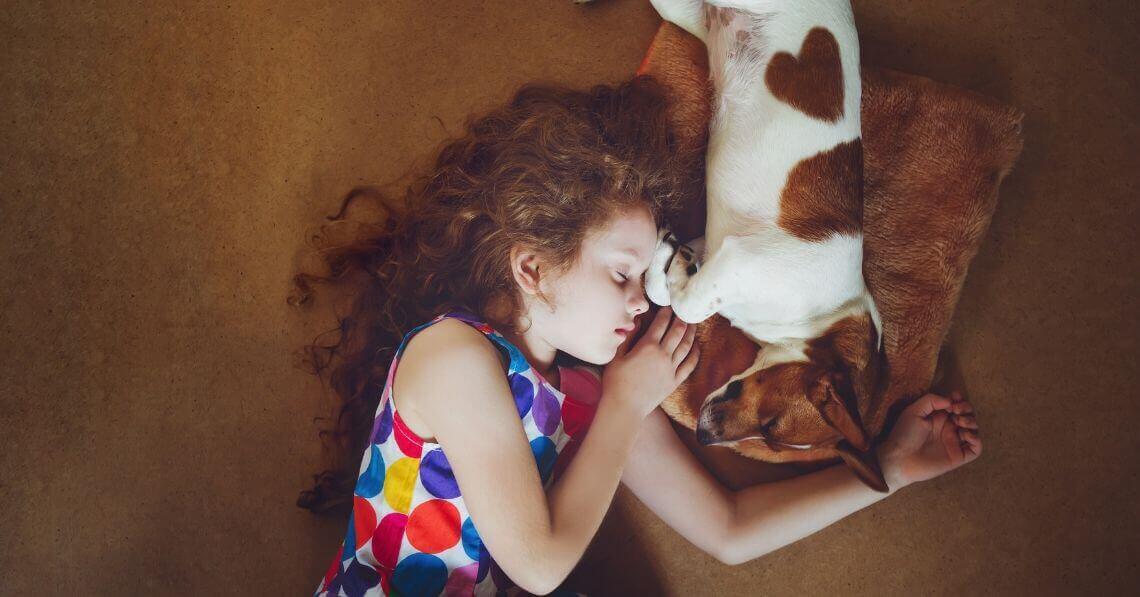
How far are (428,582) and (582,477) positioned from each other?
51 centimetres

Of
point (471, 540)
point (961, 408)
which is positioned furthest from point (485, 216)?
point (961, 408)

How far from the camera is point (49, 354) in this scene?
85.9 inches

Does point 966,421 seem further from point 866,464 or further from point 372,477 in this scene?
point 372,477

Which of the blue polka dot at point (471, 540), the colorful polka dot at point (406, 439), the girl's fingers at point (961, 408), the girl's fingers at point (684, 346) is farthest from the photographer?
the girl's fingers at point (961, 408)

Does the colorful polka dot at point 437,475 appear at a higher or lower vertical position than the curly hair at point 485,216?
lower

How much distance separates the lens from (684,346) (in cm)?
210

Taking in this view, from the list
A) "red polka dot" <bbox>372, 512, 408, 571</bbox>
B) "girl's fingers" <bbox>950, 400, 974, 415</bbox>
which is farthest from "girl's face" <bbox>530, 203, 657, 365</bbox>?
"girl's fingers" <bbox>950, 400, 974, 415</bbox>

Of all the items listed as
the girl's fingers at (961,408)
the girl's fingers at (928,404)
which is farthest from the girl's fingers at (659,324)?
the girl's fingers at (961,408)

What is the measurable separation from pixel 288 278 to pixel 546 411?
1.02 metres

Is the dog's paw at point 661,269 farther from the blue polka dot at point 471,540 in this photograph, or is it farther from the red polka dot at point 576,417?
the blue polka dot at point 471,540

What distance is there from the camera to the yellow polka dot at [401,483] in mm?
1811

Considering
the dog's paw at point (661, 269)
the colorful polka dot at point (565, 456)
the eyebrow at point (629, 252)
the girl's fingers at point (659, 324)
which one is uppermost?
the eyebrow at point (629, 252)

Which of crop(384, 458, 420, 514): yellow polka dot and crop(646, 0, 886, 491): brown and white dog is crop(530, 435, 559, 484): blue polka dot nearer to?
crop(384, 458, 420, 514): yellow polka dot

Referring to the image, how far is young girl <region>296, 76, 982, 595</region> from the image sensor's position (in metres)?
1.69
